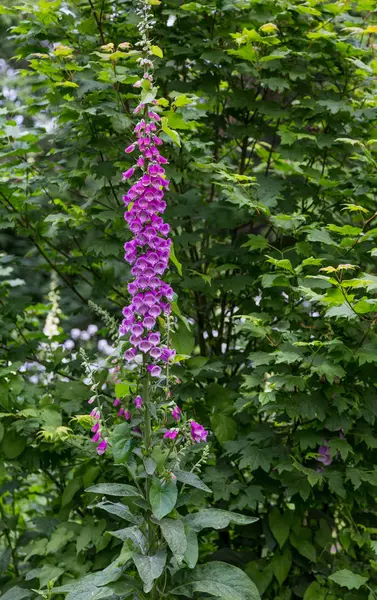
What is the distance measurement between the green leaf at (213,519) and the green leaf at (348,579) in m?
0.63

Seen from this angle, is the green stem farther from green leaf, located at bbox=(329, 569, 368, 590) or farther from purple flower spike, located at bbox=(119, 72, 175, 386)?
green leaf, located at bbox=(329, 569, 368, 590)

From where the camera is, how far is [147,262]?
224cm

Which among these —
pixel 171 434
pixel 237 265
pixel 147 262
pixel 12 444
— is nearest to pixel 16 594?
pixel 12 444

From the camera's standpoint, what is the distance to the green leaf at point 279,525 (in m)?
2.95

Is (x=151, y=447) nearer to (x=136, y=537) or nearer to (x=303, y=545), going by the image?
(x=136, y=537)

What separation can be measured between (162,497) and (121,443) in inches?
7.9

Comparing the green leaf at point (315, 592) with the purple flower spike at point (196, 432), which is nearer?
the purple flower spike at point (196, 432)

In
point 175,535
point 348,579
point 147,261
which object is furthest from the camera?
point 348,579

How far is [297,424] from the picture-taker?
119 inches

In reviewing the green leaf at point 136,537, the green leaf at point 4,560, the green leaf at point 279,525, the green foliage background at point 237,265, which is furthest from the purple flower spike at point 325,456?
the green leaf at point 4,560

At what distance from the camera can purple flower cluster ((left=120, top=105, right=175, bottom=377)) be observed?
223 centimetres

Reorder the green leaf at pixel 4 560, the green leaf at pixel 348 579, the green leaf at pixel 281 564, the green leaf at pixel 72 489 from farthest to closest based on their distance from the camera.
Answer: the green leaf at pixel 4 560, the green leaf at pixel 72 489, the green leaf at pixel 281 564, the green leaf at pixel 348 579

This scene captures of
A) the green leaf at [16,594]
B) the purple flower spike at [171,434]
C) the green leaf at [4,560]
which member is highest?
the purple flower spike at [171,434]

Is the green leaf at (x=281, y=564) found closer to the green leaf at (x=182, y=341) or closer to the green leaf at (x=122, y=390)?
the green leaf at (x=182, y=341)
